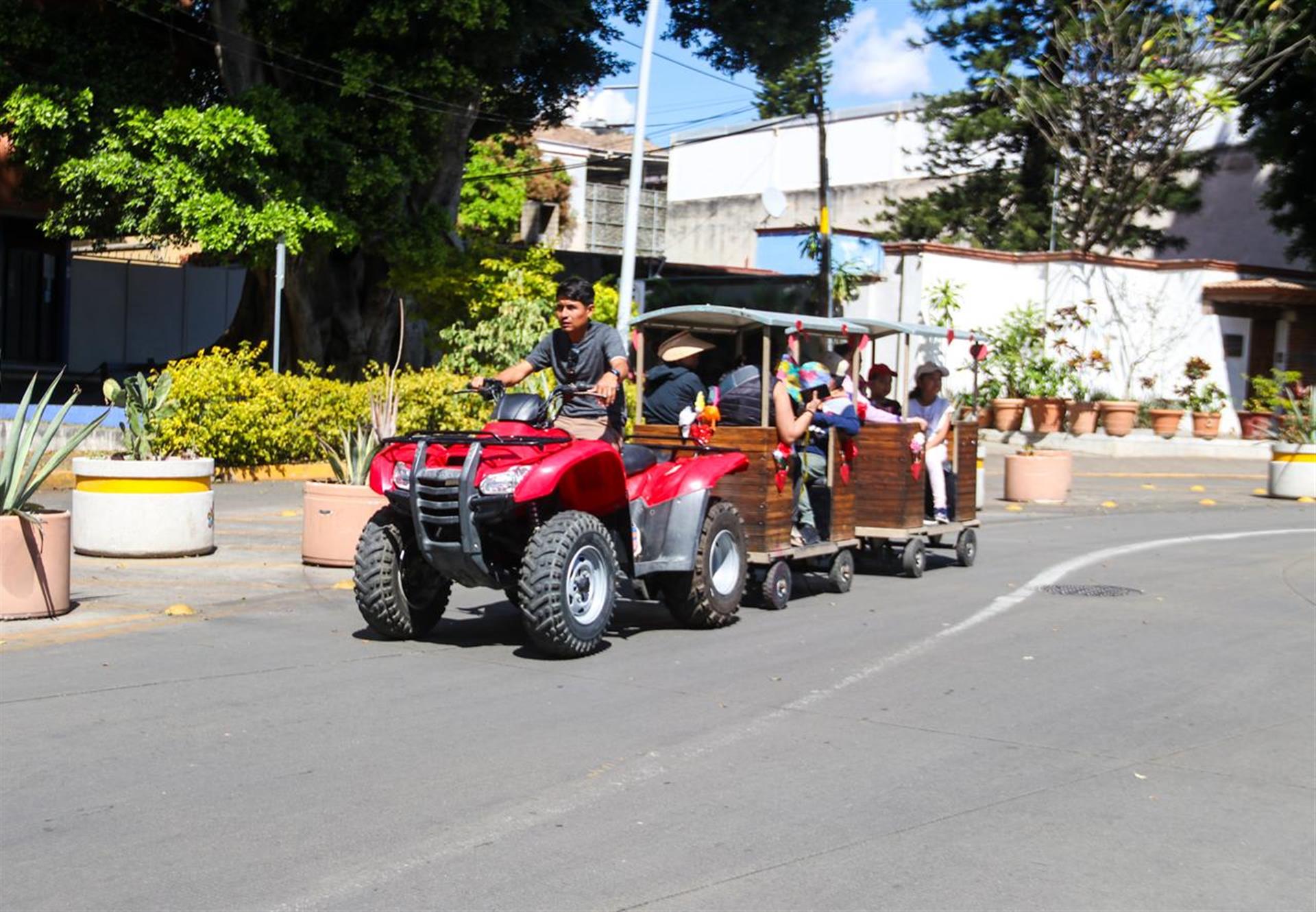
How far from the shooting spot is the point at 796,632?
10.3 metres

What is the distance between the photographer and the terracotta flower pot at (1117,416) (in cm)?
3005

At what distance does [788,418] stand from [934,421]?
345 cm

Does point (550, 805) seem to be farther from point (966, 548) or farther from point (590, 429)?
point (966, 548)

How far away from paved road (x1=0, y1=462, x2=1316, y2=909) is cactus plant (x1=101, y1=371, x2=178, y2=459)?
4.73 feet

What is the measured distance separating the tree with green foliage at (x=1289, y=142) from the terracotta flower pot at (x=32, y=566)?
30751 millimetres

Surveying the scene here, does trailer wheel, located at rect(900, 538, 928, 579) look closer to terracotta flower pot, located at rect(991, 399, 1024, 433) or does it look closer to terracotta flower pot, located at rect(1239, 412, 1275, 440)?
terracotta flower pot, located at rect(991, 399, 1024, 433)

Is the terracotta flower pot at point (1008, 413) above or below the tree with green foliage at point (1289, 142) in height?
below

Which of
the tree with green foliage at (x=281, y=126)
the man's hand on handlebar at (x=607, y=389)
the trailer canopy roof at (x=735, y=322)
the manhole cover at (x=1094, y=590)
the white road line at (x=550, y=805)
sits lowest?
the white road line at (x=550, y=805)

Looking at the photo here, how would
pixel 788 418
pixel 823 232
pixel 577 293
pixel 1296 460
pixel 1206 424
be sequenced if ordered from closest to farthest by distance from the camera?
1. pixel 577 293
2. pixel 788 418
3. pixel 1296 460
4. pixel 1206 424
5. pixel 823 232

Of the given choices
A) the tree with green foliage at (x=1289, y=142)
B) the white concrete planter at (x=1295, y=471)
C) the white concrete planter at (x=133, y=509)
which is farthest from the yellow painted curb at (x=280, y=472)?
the tree with green foliage at (x=1289, y=142)

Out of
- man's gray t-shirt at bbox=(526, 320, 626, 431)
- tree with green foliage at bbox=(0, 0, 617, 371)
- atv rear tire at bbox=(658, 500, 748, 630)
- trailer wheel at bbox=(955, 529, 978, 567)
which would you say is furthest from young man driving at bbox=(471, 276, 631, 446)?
tree with green foliage at bbox=(0, 0, 617, 371)

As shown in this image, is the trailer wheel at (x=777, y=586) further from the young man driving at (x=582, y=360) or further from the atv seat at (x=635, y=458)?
the young man driving at (x=582, y=360)

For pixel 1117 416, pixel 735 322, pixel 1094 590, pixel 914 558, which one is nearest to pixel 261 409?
pixel 735 322

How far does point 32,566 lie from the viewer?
9.31 metres
